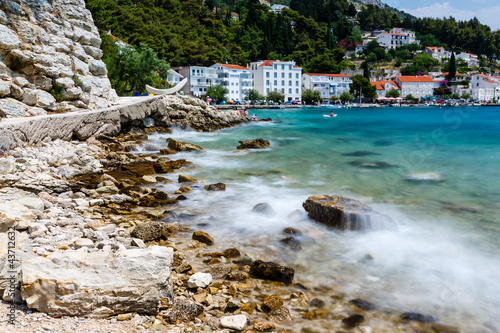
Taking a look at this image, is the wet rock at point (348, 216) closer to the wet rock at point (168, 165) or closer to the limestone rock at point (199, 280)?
the limestone rock at point (199, 280)

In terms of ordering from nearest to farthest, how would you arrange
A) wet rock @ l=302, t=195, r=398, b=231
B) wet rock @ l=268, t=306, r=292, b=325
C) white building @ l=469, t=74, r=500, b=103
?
wet rock @ l=268, t=306, r=292, b=325 < wet rock @ l=302, t=195, r=398, b=231 < white building @ l=469, t=74, r=500, b=103

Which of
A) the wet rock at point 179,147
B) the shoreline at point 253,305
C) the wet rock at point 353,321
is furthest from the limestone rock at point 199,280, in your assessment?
the wet rock at point 179,147

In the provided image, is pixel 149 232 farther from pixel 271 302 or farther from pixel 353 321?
pixel 353 321

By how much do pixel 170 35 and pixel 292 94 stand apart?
40512 millimetres

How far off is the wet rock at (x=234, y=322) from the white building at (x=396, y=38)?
661ft

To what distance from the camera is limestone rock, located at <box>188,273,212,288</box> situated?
16.7 feet

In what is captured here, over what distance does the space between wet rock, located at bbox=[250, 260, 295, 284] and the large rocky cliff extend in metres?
12.4

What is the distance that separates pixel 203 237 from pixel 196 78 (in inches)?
3527

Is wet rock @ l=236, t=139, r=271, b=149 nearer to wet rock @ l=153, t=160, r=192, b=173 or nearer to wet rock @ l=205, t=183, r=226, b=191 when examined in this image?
wet rock @ l=153, t=160, r=192, b=173

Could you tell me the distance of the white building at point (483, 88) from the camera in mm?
137725

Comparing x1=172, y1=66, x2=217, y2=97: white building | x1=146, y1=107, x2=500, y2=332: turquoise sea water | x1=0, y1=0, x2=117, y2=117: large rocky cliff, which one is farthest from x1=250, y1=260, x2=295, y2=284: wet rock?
x1=172, y1=66, x2=217, y2=97: white building

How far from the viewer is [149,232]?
6.70 metres

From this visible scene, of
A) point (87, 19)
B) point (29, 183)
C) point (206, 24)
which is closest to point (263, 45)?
point (206, 24)

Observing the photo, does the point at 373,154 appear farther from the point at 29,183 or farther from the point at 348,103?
the point at 348,103
